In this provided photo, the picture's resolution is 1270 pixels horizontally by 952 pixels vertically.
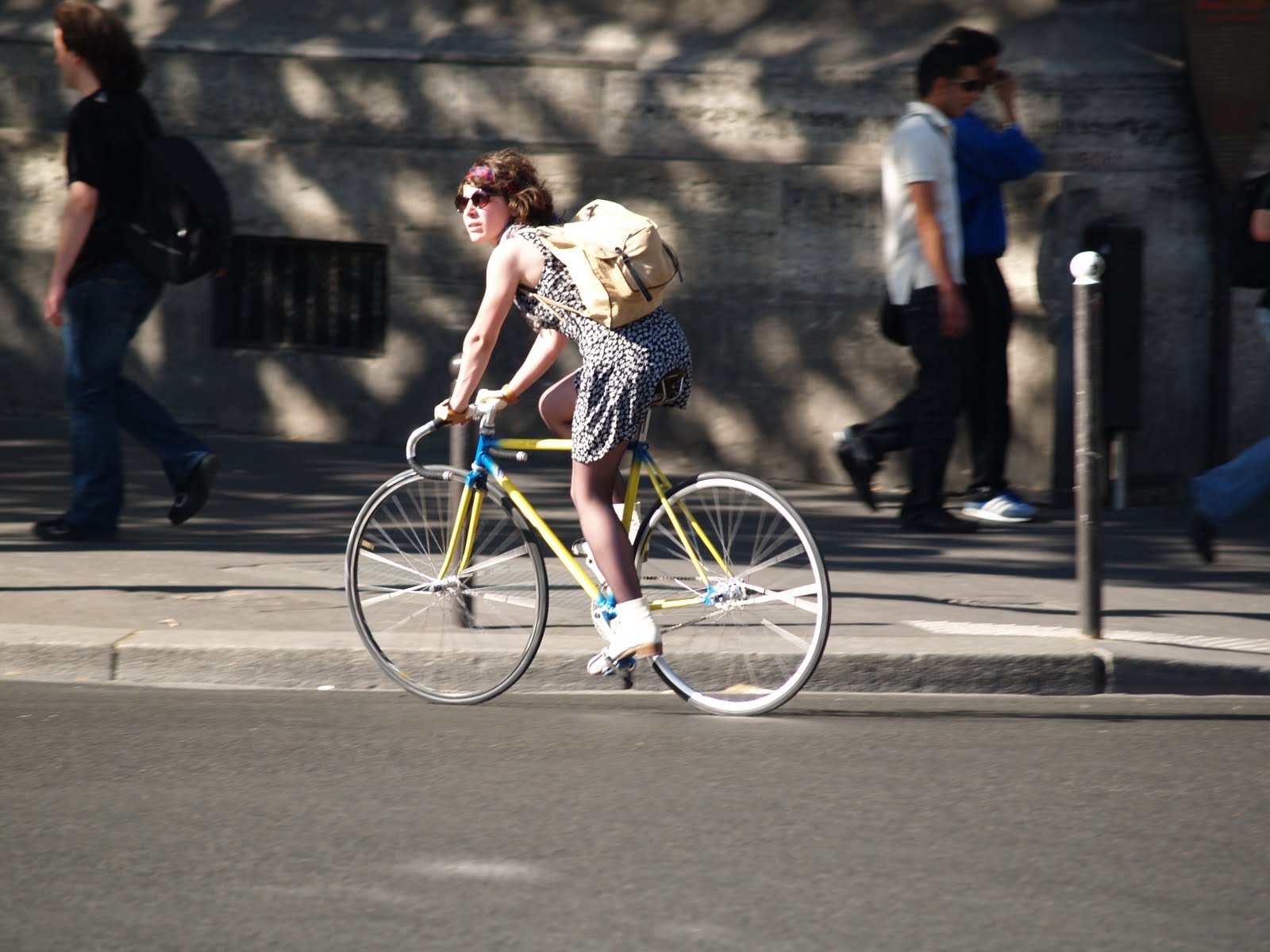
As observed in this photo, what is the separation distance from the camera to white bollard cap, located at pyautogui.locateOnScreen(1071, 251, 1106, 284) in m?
6.17

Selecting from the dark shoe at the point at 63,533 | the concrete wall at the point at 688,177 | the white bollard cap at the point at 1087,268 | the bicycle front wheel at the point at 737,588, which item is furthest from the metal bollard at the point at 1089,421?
the dark shoe at the point at 63,533

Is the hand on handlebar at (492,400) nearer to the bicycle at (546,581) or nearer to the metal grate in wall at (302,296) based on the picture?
the bicycle at (546,581)

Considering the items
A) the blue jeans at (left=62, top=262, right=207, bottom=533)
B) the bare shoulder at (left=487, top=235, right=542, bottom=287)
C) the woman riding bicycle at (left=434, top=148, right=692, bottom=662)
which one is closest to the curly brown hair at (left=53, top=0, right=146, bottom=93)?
the blue jeans at (left=62, top=262, right=207, bottom=533)

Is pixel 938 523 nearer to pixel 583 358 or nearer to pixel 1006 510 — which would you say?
pixel 1006 510

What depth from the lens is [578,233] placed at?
543 centimetres

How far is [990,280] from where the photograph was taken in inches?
340

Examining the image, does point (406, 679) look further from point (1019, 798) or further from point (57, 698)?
point (1019, 798)

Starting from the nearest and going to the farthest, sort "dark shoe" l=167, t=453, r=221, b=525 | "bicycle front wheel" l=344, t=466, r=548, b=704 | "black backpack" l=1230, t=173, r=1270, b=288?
"bicycle front wheel" l=344, t=466, r=548, b=704, "black backpack" l=1230, t=173, r=1270, b=288, "dark shoe" l=167, t=453, r=221, b=525

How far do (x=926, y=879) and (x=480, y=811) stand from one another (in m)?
1.12

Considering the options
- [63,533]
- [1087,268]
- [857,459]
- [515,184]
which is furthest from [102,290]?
[1087,268]

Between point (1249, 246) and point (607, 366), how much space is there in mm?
3317

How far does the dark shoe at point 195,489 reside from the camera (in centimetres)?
777

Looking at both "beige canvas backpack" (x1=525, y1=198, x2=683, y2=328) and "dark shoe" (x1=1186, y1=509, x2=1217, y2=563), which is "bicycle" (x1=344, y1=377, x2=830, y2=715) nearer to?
"beige canvas backpack" (x1=525, y1=198, x2=683, y2=328)

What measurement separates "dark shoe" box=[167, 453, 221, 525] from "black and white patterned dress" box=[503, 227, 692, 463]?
2.71 meters
